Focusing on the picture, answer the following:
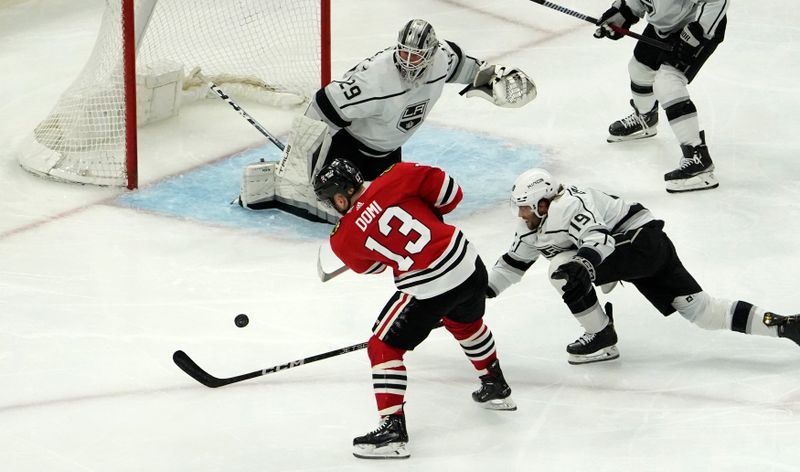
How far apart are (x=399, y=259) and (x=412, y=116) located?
144 centimetres

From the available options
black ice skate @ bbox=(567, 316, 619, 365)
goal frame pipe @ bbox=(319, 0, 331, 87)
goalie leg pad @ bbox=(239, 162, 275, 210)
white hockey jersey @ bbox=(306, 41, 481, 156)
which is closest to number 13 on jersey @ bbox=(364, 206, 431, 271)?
black ice skate @ bbox=(567, 316, 619, 365)

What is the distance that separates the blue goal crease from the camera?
17.6ft

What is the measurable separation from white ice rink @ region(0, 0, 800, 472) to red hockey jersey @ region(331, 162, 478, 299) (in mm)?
458

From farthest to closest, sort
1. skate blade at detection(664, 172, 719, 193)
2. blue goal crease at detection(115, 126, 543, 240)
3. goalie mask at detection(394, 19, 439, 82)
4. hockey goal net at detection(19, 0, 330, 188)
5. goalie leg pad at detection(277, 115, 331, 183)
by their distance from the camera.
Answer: hockey goal net at detection(19, 0, 330, 188) → skate blade at detection(664, 172, 719, 193) → blue goal crease at detection(115, 126, 543, 240) → goalie leg pad at detection(277, 115, 331, 183) → goalie mask at detection(394, 19, 439, 82)

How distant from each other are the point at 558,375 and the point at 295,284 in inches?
42.0

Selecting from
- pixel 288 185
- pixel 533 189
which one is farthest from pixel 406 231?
pixel 288 185

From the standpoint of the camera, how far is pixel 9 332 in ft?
14.6

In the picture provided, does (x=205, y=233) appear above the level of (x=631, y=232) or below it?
below

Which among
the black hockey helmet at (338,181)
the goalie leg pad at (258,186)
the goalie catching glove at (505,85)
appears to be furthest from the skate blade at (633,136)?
the black hockey helmet at (338,181)

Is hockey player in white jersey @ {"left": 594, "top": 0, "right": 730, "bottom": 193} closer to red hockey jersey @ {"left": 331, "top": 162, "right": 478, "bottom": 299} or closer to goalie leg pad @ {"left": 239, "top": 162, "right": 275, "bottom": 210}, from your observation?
goalie leg pad @ {"left": 239, "top": 162, "right": 275, "bottom": 210}

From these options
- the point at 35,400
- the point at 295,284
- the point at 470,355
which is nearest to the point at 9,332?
the point at 35,400

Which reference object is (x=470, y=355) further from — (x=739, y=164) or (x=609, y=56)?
(x=609, y=56)

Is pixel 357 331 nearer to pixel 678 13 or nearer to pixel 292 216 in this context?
pixel 292 216

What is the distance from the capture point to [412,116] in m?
5.08
